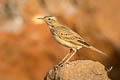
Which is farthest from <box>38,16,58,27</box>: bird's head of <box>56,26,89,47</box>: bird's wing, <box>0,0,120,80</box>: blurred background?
<box>0,0,120,80</box>: blurred background

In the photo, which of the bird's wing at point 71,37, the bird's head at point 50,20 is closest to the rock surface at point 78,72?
the bird's wing at point 71,37

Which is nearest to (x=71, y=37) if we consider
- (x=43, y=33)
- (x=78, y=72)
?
(x=78, y=72)

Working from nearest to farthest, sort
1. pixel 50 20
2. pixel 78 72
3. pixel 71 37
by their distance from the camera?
pixel 78 72 → pixel 71 37 → pixel 50 20

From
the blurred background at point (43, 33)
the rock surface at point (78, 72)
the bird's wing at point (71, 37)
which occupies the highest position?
the bird's wing at point (71, 37)

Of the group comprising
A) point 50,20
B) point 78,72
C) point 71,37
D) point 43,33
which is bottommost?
point 43,33

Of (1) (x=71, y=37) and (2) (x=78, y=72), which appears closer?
(2) (x=78, y=72)

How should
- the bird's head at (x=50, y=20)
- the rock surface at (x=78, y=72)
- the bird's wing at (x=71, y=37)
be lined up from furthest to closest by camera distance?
the bird's head at (x=50, y=20) → the bird's wing at (x=71, y=37) → the rock surface at (x=78, y=72)

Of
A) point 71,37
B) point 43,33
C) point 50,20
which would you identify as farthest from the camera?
point 43,33

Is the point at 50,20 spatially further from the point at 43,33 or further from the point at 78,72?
the point at 43,33

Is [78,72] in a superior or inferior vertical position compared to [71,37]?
inferior

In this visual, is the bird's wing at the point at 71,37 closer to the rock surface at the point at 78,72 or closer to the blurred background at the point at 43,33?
the rock surface at the point at 78,72
